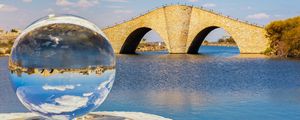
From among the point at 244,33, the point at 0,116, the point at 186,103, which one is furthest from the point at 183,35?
the point at 0,116

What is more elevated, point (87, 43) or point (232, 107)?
point (87, 43)

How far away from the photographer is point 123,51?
87375 millimetres

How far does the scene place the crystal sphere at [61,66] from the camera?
31.7 ft

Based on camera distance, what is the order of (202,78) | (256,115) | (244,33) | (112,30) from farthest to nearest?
(112,30) < (244,33) < (202,78) < (256,115)

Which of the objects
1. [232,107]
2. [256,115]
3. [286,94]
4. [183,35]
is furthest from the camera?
[183,35]

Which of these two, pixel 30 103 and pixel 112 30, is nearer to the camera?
pixel 30 103

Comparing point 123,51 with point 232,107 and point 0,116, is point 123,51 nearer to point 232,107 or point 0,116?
point 232,107

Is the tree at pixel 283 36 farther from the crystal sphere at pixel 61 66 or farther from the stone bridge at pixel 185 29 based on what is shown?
the crystal sphere at pixel 61 66

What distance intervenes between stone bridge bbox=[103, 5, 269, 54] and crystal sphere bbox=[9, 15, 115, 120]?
6209cm

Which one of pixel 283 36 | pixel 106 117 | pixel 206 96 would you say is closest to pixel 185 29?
pixel 283 36

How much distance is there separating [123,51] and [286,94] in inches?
2465

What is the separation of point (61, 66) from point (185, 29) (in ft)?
228

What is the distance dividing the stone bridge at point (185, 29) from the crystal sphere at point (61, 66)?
62.1m

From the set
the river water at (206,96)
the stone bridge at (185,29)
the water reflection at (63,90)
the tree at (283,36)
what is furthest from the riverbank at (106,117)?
the stone bridge at (185,29)
